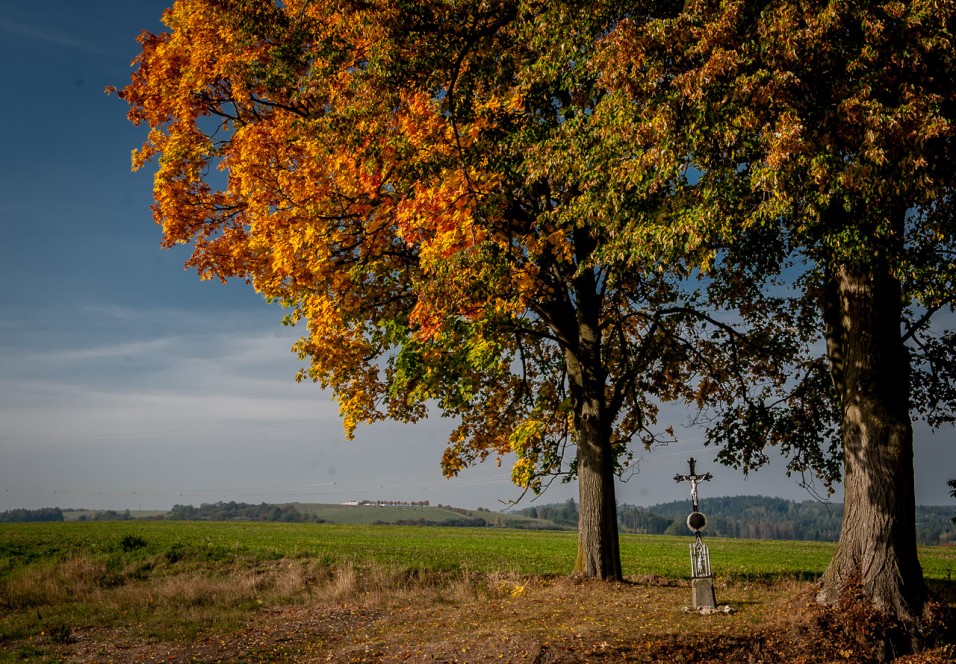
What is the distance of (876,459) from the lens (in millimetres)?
11703

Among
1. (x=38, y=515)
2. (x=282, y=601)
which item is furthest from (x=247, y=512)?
(x=282, y=601)

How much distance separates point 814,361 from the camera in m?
17.5

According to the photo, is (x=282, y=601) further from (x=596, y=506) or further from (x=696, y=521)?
(x=696, y=521)

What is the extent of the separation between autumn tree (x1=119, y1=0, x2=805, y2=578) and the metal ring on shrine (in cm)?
266

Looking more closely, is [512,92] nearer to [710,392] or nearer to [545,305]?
[545,305]

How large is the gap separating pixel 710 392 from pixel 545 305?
4961 mm

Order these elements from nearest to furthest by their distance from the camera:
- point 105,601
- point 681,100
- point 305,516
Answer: point 681,100
point 105,601
point 305,516

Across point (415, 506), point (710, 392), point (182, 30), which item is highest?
point (182, 30)

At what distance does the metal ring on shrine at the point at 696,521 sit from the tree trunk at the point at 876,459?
2550 mm

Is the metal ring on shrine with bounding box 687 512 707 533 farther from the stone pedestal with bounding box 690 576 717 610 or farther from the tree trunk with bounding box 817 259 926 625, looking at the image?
the tree trunk with bounding box 817 259 926 625

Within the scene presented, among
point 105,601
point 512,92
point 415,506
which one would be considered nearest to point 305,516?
point 415,506

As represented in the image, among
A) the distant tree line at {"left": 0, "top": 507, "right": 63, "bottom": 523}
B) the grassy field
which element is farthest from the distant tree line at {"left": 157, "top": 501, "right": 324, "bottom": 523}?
the grassy field

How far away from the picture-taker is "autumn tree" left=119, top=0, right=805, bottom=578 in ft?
39.9

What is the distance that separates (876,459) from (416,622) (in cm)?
824
